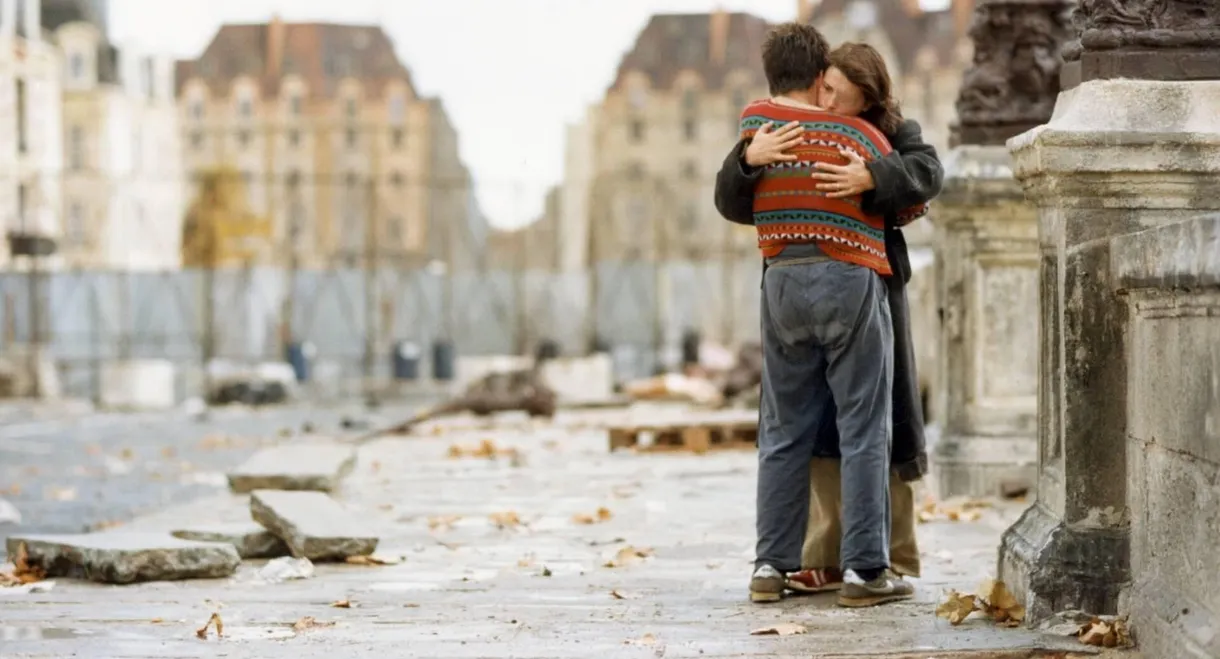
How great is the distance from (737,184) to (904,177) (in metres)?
0.52

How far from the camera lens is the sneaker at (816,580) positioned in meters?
6.22

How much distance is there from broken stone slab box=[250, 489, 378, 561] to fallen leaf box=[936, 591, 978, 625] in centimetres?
A: 282

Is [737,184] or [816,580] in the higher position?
[737,184]

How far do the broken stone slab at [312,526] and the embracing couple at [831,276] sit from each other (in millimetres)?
2107

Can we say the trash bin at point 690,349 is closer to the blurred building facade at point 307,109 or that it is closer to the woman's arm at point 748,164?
the woman's arm at point 748,164

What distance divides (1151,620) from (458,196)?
6827 cm

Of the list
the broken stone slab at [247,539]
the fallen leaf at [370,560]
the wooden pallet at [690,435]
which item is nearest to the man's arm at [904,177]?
the fallen leaf at [370,560]

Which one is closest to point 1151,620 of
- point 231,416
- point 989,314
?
point 989,314

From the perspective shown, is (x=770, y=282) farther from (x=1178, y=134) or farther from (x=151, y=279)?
(x=151, y=279)

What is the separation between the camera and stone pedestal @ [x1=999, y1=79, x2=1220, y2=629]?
17.0ft

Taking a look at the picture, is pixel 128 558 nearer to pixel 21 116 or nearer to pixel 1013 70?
pixel 1013 70

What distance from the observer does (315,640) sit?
5.47m

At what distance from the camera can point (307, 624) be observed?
5.76m

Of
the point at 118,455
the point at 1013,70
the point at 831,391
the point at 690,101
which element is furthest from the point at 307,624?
the point at 690,101
